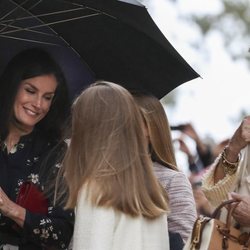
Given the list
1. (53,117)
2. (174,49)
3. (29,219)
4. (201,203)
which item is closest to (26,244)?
(29,219)

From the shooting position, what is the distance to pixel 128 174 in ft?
15.4

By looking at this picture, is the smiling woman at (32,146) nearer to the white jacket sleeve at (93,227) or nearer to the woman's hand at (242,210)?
the white jacket sleeve at (93,227)

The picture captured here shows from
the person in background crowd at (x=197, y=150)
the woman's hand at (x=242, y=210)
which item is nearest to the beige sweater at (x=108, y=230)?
the woman's hand at (x=242, y=210)

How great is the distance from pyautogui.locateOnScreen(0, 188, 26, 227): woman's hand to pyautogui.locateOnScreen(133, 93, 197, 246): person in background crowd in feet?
2.30

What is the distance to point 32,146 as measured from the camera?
220 inches

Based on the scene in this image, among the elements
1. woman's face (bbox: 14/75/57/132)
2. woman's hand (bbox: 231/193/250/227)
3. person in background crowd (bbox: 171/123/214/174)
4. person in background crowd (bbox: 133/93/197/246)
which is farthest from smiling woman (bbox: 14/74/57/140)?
person in background crowd (bbox: 171/123/214/174)

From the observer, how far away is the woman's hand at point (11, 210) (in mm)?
5172

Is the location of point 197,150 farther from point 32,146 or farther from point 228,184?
point 228,184

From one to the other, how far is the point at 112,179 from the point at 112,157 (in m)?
0.10

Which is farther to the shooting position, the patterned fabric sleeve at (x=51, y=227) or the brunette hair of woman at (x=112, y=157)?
the patterned fabric sleeve at (x=51, y=227)

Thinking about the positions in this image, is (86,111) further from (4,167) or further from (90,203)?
(4,167)

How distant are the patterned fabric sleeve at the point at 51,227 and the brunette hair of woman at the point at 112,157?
51cm

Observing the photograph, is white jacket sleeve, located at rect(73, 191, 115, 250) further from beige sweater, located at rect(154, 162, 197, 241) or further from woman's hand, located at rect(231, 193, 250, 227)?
beige sweater, located at rect(154, 162, 197, 241)

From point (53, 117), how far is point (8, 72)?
33cm
